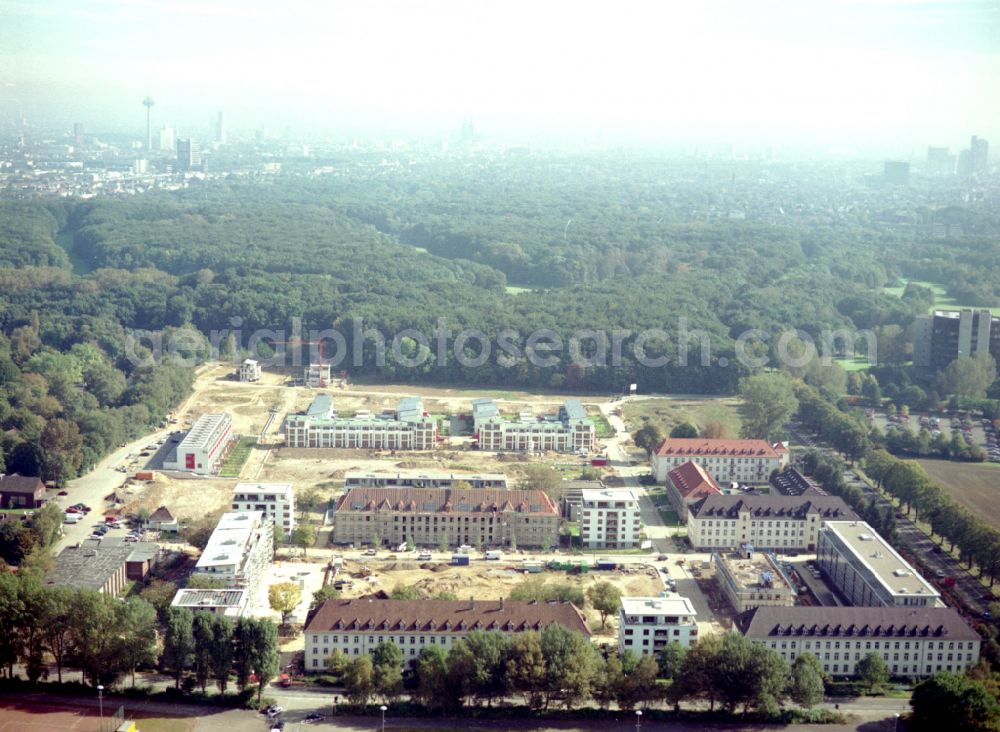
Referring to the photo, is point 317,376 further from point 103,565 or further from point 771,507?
point 771,507

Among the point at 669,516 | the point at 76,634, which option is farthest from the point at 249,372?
the point at 76,634

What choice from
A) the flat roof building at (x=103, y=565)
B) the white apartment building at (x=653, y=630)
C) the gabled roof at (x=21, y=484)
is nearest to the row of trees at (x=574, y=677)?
the white apartment building at (x=653, y=630)

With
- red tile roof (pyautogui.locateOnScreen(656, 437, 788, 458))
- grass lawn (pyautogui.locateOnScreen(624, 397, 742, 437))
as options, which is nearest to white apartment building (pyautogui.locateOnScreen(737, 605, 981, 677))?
red tile roof (pyautogui.locateOnScreen(656, 437, 788, 458))

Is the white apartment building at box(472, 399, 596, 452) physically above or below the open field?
above

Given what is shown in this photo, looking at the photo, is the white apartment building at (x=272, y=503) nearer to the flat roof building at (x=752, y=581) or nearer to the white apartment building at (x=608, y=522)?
the white apartment building at (x=608, y=522)

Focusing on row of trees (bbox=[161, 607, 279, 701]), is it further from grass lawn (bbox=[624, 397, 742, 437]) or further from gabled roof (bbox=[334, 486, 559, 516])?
grass lawn (bbox=[624, 397, 742, 437])

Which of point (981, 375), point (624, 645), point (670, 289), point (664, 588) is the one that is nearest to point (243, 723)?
point (624, 645)

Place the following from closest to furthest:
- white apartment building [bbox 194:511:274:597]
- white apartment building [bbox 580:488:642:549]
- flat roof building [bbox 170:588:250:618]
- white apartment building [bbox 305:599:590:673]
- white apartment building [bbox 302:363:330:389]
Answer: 1. white apartment building [bbox 305:599:590:673]
2. flat roof building [bbox 170:588:250:618]
3. white apartment building [bbox 194:511:274:597]
4. white apartment building [bbox 580:488:642:549]
5. white apartment building [bbox 302:363:330:389]
